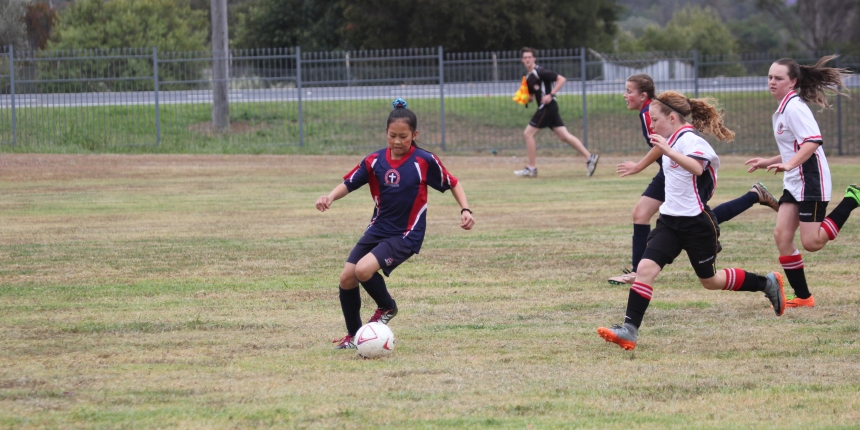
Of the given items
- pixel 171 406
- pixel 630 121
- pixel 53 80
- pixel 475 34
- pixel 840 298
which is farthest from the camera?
pixel 475 34

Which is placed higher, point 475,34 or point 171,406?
point 475,34

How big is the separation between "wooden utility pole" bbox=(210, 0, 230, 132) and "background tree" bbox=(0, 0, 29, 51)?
67.7 feet

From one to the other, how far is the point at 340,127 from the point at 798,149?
62.8 feet

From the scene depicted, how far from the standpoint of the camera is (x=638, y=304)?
6.30 m

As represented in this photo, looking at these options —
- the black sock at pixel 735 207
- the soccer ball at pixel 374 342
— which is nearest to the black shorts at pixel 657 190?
the black sock at pixel 735 207

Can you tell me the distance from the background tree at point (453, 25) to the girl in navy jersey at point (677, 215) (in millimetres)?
38672

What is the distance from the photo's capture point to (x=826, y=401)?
4984 mm

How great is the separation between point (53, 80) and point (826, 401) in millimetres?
21529

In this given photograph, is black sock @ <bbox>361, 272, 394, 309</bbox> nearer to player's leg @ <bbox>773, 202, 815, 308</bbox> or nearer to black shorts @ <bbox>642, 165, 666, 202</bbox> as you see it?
black shorts @ <bbox>642, 165, 666, 202</bbox>

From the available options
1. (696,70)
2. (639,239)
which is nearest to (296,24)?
(696,70)

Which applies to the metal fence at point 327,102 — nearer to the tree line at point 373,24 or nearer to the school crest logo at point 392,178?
the tree line at point 373,24

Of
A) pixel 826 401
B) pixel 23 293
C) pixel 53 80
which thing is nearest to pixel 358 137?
pixel 53 80

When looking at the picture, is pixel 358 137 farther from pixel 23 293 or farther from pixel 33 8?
pixel 33 8

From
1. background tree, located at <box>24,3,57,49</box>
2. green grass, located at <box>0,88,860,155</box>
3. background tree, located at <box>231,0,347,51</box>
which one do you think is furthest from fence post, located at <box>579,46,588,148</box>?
background tree, located at <box>24,3,57,49</box>
